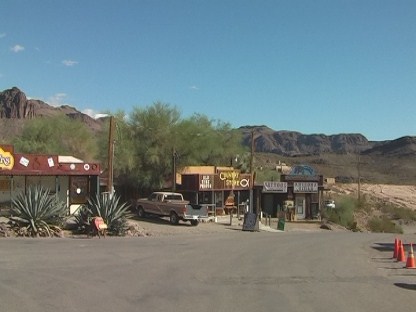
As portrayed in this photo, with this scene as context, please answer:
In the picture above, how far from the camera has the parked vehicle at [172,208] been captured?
3797cm

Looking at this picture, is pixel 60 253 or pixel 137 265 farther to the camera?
pixel 60 253

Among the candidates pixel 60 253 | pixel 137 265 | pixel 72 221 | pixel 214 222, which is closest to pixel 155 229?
pixel 72 221

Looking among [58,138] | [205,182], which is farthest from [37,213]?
[58,138]

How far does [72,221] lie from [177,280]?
736 inches

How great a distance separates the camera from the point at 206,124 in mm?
59219

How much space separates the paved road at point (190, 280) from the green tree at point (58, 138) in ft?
108

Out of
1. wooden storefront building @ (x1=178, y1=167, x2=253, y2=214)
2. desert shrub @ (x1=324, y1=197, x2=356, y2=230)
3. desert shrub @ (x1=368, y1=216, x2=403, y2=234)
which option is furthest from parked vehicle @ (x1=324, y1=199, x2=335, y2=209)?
wooden storefront building @ (x1=178, y1=167, x2=253, y2=214)

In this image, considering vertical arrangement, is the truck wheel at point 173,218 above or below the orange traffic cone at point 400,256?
above

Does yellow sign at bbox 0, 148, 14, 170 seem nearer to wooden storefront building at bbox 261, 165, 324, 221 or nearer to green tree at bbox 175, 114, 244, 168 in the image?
green tree at bbox 175, 114, 244, 168

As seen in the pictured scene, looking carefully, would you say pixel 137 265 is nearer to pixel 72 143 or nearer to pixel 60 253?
pixel 60 253

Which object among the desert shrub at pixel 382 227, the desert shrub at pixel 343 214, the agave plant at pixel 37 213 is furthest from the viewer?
the desert shrub at pixel 382 227

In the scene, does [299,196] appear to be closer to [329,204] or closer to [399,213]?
[329,204]

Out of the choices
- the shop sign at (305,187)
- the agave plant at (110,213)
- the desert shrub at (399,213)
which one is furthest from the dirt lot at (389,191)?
the agave plant at (110,213)

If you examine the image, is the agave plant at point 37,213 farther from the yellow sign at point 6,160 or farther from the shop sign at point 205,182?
the shop sign at point 205,182
